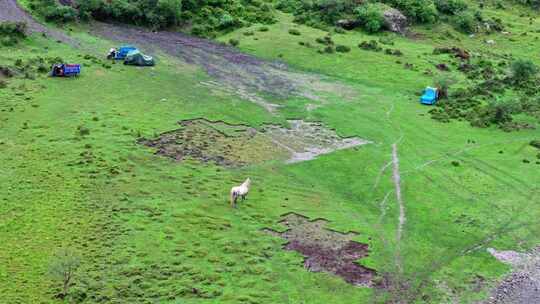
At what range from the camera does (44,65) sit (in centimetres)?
7700

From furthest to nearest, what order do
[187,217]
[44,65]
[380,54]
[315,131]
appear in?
[380,54] < [44,65] < [315,131] < [187,217]

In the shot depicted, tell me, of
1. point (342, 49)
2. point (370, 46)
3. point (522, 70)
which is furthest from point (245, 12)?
point (522, 70)

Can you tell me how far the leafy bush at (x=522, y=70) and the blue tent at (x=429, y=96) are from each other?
15084mm

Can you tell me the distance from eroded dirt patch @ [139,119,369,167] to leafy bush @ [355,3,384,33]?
140ft

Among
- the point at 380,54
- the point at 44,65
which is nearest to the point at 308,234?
the point at 44,65

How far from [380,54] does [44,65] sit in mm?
47748

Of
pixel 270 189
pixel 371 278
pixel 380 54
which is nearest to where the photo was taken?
pixel 371 278

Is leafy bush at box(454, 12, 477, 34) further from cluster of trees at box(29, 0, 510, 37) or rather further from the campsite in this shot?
the campsite

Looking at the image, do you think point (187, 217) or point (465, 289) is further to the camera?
point (187, 217)

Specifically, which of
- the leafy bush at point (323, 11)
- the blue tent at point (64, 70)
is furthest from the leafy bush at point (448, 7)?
the blue tent at point (64, 70)

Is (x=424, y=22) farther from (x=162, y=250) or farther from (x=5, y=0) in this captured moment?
(x=162, y=250)

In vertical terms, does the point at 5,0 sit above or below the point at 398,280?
above

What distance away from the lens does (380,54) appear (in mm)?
95938

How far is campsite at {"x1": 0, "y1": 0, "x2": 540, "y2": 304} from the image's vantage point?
42.1 metres
